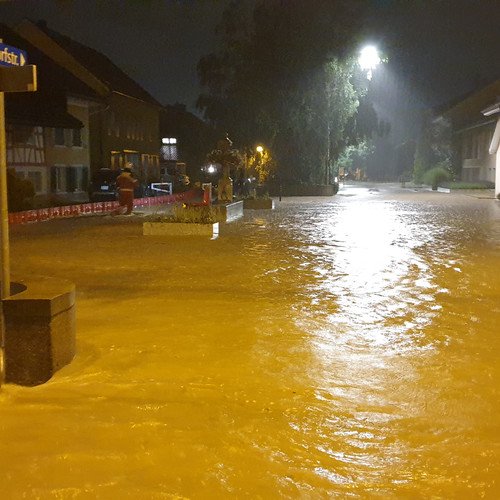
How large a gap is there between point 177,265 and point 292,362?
19.7 ft

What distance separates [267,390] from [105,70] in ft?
152

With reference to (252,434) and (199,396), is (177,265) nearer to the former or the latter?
(199,396)

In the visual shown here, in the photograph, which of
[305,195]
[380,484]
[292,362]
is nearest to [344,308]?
[292,362]

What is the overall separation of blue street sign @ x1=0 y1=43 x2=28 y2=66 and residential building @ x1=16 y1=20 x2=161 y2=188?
3101 cm

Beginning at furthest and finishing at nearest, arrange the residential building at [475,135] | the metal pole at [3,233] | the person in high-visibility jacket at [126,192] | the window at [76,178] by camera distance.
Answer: the residential building at [475,135], the window at [76,178], the person in high-visibility jacket at [126,192], the metal pole at [3,233]

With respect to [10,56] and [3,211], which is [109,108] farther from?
[3,211]

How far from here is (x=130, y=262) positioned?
12.3m

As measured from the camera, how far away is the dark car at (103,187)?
3234cm

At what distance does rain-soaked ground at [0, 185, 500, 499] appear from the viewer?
3998 mm

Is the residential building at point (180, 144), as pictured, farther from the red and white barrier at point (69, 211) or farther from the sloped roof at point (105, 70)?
the red and white barrier at point (69, 211)

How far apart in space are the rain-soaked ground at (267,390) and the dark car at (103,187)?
21.1m

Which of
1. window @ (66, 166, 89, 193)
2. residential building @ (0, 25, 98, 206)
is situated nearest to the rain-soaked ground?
residential building @ (0, 25, 98, 206)

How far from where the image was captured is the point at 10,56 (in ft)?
18.5

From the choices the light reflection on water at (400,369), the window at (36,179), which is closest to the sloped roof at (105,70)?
the window at (36,179)
